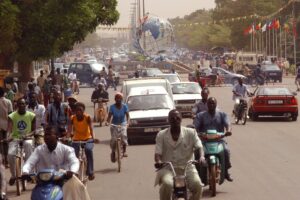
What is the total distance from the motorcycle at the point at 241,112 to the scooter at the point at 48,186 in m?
21.6

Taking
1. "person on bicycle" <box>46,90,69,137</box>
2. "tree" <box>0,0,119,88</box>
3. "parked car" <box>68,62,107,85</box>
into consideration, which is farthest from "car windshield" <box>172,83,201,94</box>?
"parked car" <box>68,62,107,85</box>

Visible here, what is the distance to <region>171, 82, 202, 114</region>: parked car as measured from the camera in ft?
116

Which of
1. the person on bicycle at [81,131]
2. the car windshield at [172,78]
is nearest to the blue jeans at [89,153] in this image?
the person on bicycle at [81,131]

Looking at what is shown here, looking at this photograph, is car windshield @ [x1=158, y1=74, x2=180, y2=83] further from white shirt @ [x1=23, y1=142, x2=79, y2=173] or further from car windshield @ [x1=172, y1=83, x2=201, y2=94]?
white shirt @ [x1=23, y1=142, x2=79, y2=173]

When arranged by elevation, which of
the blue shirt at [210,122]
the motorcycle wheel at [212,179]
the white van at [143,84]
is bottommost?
the motorcycle wheel at [212,179]

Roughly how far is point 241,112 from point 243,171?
518 inches

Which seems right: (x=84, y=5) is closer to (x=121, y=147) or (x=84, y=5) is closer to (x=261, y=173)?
(x=121, y=147)

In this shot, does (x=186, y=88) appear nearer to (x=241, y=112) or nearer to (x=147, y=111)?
(x=241, y=112)

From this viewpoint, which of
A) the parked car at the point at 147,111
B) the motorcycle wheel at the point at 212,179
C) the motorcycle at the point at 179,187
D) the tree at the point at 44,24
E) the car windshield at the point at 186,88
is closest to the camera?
the motorcycle at the point at 179,187

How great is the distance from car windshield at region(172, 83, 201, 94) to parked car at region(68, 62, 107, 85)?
32.5 meters

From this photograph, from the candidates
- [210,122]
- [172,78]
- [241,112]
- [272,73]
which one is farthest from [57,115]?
[272,73]

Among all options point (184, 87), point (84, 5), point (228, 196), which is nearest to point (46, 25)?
point (84, 5)

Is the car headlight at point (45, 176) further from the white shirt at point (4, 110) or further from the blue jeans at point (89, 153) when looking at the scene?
the white shirt at point (4, 110)

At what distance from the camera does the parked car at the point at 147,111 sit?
25.5 m
